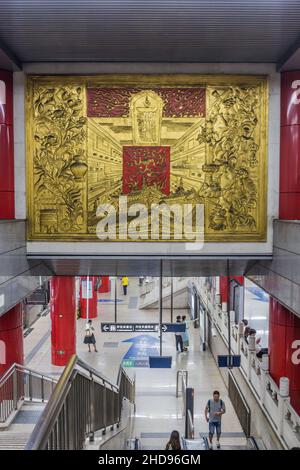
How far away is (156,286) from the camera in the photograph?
2367cm

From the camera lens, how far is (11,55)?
6.77 m

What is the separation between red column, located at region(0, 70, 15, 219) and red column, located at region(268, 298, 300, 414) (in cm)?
479

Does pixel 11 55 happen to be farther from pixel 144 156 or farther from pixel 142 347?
pixel 142 347

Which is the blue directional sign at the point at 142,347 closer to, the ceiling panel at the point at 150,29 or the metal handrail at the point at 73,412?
the metal handrail at the point at 73,412

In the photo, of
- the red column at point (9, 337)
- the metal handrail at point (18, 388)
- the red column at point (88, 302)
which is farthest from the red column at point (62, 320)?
the red column at point (88, 302)

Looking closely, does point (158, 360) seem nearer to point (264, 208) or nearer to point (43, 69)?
point (264, 208)

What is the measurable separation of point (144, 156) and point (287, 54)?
2.58 m

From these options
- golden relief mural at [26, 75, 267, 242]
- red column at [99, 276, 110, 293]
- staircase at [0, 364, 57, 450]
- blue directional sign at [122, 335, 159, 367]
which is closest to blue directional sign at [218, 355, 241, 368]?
golden relief mural at [26, 75, 267, 242]

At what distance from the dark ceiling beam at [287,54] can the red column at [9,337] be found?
5.97 metres

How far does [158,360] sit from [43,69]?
4.91 metres

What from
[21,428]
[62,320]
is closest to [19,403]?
[21,428]

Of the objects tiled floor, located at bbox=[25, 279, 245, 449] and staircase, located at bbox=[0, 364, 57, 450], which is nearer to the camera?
staircase, located at bbox=[0, 364, 57, 450]

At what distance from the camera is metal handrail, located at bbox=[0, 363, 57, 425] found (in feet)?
24.6

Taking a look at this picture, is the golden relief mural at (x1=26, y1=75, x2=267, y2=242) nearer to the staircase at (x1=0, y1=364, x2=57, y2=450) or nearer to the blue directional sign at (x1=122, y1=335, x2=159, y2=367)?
the staircase at (x1=0, y1=364, x2=57, y2=450)
